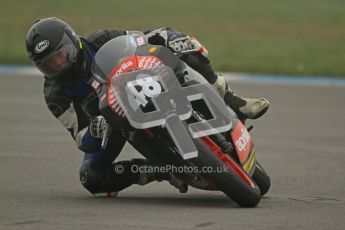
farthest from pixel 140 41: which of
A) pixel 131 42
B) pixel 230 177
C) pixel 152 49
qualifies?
pixel 230 177

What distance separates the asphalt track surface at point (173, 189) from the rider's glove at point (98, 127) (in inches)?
21.4

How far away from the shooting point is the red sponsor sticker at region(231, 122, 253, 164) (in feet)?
23.2

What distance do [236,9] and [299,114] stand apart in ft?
58.1

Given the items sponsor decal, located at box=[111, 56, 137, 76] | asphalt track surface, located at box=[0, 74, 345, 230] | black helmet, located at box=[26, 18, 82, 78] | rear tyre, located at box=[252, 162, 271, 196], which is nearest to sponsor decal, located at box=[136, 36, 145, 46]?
sponsor decal, located at box=[111, 56, 137, 76]

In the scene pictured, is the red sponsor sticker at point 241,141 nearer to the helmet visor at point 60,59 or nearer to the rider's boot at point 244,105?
the rider's boot at point 244,105

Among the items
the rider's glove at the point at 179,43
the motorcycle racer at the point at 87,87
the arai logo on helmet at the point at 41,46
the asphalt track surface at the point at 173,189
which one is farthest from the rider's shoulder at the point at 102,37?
the asphalt track surface at the point at 173,189

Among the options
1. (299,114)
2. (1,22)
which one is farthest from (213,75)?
(1,22)

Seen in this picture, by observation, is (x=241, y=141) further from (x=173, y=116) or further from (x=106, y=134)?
(x=106, y=134)

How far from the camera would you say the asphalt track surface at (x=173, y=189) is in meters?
6.44

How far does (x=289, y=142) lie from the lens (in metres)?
11.3

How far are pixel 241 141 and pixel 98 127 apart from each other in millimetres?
1068

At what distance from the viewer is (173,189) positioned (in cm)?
829

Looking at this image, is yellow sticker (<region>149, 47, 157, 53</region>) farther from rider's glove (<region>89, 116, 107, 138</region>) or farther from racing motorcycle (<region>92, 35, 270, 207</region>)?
rider's glove (<region>89, 116, 107, 138</region>)

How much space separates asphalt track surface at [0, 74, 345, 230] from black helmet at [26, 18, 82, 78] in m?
1.05
